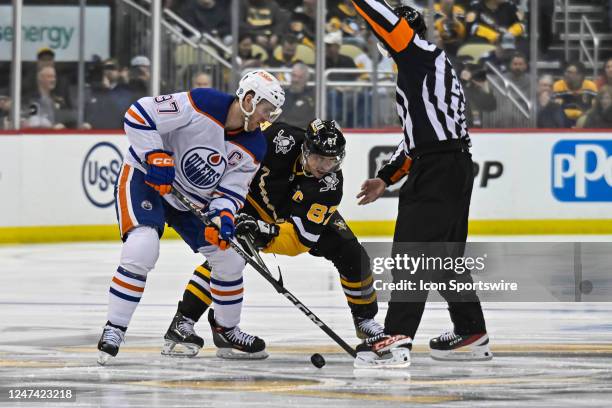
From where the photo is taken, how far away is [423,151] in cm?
584

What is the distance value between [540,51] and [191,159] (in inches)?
303

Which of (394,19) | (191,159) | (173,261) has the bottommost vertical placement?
(173,261)

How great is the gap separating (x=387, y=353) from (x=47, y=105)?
24.4ft

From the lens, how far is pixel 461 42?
13234mm

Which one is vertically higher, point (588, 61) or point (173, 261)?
point (588, 61)

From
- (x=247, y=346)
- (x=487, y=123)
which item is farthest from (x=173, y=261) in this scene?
(x=247, y=346)

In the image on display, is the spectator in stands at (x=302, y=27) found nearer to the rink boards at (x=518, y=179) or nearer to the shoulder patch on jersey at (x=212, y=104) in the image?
the rink boards at (x=518, y=179)

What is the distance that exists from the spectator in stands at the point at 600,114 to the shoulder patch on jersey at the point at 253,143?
7.70 m

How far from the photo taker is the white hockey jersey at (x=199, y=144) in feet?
19.2

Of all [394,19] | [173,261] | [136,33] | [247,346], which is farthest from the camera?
[136,33]

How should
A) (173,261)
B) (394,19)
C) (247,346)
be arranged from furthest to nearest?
1. (173,261)
2. (247,346)
3. (394,19)

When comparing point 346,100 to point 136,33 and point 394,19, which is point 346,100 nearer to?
point 136,33

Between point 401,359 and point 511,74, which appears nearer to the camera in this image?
point 401,359

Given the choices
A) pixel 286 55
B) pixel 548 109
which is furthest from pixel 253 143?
pixel 548 109
